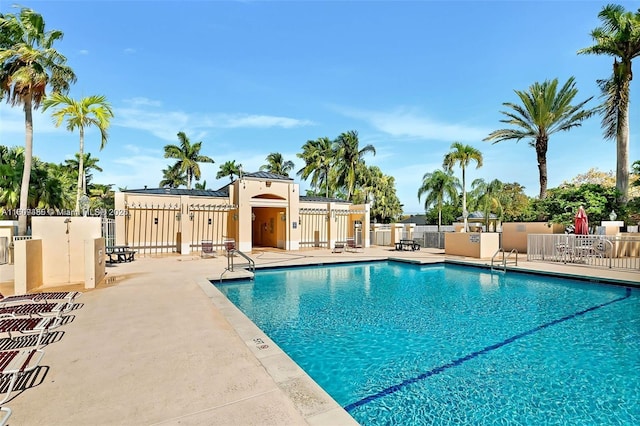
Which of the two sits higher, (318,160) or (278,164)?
(278,164)

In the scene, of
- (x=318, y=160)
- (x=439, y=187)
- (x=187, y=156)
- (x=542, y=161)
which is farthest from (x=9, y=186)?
(x=542, y=161)

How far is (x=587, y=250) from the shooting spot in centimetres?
1507

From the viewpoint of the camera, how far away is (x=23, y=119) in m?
17.9

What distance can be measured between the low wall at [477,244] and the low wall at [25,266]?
19656mm

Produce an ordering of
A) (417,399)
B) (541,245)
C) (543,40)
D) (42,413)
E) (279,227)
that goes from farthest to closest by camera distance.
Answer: (279,227), (541,245), (543,40), (417,399), (42,413)

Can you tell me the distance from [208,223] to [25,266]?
532 inches

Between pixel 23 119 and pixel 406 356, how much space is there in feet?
78.5

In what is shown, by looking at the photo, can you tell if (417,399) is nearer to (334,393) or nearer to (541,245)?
(334,393)

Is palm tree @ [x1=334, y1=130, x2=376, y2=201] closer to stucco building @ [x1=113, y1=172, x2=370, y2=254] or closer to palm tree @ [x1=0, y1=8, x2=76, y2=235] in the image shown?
stucco building @ [x1=113, y1=172, x2=370, y2=254]

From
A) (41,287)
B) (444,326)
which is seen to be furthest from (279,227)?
(444,326)

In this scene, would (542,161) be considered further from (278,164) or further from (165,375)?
(278,164)

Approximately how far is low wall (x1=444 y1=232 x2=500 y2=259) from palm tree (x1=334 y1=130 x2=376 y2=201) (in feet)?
45.9

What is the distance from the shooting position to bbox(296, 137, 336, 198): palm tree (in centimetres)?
3336

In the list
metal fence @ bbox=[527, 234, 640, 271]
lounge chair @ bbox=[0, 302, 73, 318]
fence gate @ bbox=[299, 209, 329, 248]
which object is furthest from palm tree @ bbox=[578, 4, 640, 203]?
lounge chair @ bbox=[0, 302, 73, 318]
